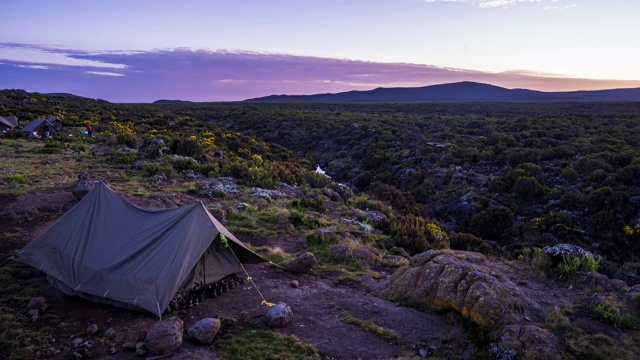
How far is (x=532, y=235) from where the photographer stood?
15398 mm

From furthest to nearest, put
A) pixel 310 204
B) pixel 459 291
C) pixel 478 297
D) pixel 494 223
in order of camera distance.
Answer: pixel 494 223 < pixel 310 204 < pixel 459 291 < pixel 478 297

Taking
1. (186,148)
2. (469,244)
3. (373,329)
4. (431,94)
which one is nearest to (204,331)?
(373,329)

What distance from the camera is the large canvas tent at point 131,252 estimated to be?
696 cm

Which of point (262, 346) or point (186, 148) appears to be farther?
point (186, 148)

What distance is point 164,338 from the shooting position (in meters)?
5.91

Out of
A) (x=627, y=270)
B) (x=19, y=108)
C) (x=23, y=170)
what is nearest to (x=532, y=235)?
(x=627, y=270)

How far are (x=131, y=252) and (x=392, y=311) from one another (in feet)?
16.6

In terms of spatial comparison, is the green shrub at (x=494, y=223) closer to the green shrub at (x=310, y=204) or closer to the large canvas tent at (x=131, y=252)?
the green shrub at (x=310, y=204)

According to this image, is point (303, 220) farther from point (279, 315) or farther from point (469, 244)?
point (279, 315)

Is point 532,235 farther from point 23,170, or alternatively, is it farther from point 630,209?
point 23,170

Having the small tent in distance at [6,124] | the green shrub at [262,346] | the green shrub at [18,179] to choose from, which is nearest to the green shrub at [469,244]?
the green shrub at [262,346]

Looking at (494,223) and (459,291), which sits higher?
(459,291)

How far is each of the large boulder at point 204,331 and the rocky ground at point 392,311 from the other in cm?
12

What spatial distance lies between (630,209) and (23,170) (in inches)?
970
